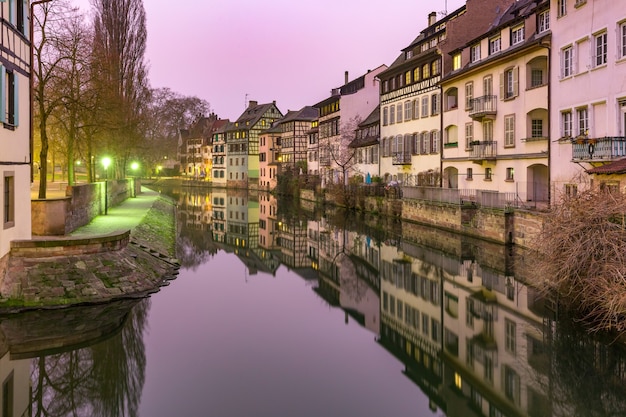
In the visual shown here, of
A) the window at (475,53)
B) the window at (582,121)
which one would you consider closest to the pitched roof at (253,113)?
the window at (475,53)

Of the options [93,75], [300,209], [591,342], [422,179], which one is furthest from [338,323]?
[300,209]

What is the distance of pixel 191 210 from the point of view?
160 feet

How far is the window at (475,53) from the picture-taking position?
30.1 m

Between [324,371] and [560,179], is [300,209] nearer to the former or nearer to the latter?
[560,179]

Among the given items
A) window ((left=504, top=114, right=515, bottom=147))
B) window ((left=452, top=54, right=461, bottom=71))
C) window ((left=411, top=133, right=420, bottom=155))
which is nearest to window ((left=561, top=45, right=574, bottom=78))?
window ((left=504, top=114, right=515, bottom=147))

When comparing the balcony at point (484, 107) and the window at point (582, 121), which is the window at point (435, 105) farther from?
the window at point (582, 121)

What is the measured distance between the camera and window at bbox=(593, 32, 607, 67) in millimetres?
20312

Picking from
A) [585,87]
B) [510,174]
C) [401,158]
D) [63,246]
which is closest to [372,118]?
[401,158]

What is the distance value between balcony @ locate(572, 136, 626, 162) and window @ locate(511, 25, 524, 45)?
743 centimetres

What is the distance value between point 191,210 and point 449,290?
3467 cm

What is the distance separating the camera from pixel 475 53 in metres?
30.5

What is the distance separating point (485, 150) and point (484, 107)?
6.72 ft

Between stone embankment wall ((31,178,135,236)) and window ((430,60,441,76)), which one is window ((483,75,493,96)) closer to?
window ((430,60,441,76))

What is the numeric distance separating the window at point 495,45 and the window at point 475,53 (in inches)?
53.3
